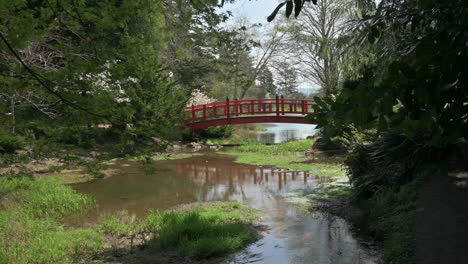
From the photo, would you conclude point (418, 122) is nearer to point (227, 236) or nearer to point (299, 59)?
point (227, 236)

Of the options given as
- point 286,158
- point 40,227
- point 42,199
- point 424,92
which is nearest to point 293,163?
point 286,158

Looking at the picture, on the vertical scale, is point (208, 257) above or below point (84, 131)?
below

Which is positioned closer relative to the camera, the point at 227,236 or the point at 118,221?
the point at 227,236

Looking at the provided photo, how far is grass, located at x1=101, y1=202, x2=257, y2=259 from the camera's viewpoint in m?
4.36

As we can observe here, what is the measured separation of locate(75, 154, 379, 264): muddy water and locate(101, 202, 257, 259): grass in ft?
0.72

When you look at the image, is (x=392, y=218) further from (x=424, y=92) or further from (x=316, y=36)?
(x=316, y=36)

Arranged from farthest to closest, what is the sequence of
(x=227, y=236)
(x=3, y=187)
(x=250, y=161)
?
(x=250, y=161), (x=3, y=187), (x=227, y=236)

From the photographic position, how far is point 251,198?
7.44 m

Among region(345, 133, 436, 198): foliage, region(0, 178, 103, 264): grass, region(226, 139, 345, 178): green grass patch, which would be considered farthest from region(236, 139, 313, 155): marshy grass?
region(0, 178, 103, 264): grass

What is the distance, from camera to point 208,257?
13.9ft

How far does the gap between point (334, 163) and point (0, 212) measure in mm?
8065

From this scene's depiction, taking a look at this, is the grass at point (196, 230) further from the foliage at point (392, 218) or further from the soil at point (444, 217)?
the soil at point (444, 217)

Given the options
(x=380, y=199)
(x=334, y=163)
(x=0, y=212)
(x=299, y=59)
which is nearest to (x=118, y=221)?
(x=0, y=212)

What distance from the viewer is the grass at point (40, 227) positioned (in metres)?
4.22
